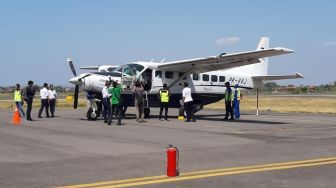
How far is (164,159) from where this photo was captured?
10156mm

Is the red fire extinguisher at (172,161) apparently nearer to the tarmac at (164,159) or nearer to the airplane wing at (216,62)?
the tarmac at (164,159)

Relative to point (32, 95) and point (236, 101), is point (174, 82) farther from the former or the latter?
point (32, 95)

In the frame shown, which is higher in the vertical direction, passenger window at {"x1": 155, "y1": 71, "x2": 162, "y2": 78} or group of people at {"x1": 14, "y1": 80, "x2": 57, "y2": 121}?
passenger window at {"x1": 155, "y1": 71, "x2": 162, "y2": 78}

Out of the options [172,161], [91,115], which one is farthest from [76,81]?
[172,161]

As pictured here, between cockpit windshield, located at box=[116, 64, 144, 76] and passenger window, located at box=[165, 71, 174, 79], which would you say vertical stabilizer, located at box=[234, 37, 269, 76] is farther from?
cockpit windshield, located at box=[116, 64, 144, 76]

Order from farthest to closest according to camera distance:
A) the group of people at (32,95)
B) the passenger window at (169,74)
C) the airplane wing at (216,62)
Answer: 1. the passenger window at (169,74)
2. the group of people at (32,95)
3. the airplane wing at (216,62)

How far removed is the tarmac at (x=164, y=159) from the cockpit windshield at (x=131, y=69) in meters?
7.54

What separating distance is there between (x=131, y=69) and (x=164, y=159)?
13.9 m

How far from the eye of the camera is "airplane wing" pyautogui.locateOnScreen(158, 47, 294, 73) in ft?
71.2

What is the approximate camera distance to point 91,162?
9.77 m

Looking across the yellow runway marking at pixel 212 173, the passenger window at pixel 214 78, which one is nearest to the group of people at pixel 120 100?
the passenger window at pixel 214 78

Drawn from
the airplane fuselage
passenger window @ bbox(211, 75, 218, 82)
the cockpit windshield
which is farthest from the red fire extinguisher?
passenger window @ bbox(211, 75, 218, 82)

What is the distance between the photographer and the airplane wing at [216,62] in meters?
21.7

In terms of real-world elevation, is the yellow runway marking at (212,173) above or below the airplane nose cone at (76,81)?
below
